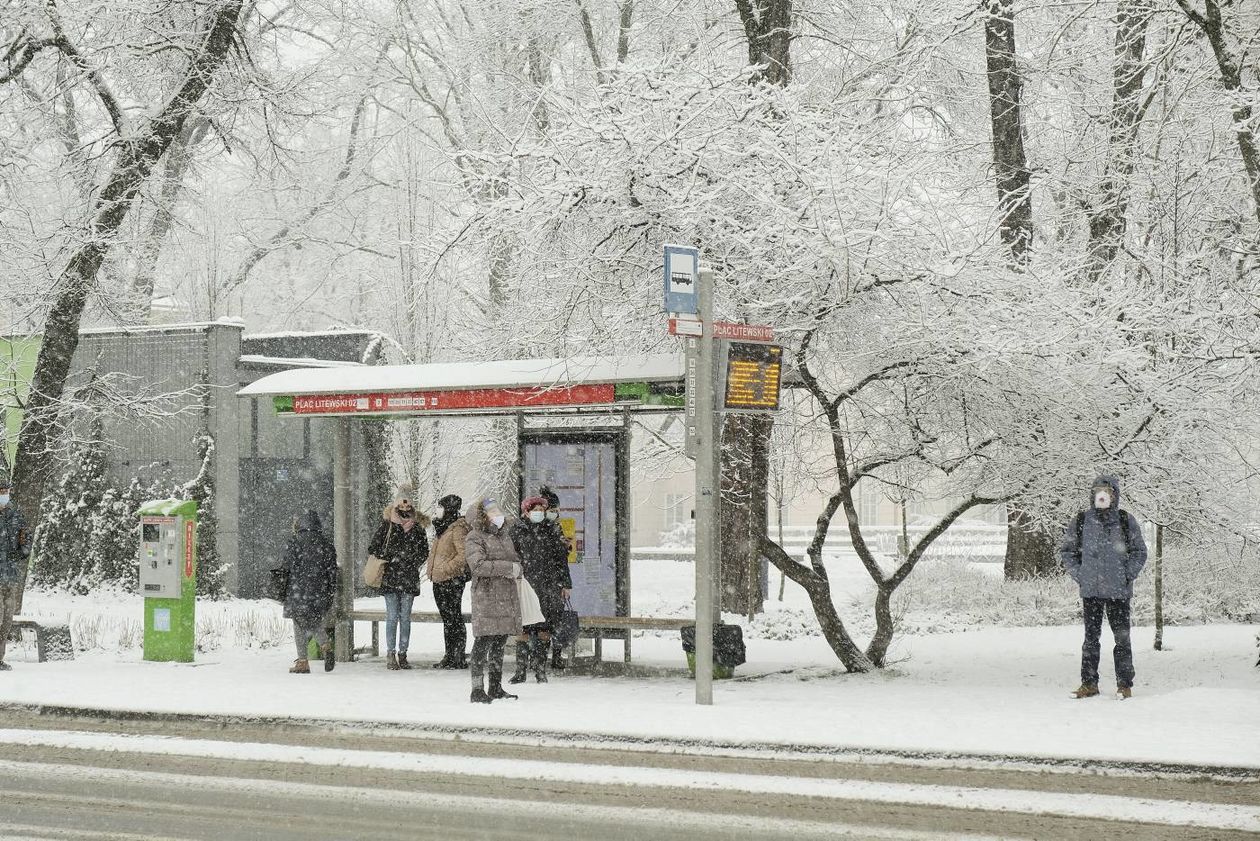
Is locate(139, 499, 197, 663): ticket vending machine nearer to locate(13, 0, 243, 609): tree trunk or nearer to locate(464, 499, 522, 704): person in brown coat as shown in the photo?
locate(13, 0, 243, 609): tree trunk

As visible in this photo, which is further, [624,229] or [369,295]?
[369,295]

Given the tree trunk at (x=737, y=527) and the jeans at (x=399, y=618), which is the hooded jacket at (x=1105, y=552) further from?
the jeans at (x=399, y=618)

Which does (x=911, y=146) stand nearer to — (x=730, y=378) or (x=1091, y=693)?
(x=730, y=378)

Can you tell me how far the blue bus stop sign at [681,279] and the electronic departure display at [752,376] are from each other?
0.53m

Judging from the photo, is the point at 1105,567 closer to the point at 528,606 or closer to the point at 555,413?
the point at 528,606

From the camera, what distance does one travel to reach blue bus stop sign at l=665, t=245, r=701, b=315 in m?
11.1

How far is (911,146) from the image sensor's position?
564 inches

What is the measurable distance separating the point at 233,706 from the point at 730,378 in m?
4.60

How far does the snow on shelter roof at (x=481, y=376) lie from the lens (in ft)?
41.8

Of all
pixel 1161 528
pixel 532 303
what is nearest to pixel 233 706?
pixel 532 303

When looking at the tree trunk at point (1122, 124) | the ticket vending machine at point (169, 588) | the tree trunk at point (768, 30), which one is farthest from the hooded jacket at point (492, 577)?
the tree trunk at point (768, 30)

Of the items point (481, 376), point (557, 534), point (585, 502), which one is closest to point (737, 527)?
point (585, 502)

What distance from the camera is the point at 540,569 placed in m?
13.2

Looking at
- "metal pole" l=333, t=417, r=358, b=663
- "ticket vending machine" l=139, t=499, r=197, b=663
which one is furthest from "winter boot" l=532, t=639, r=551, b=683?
"ticket vending machine" l=139, t=499, r=197, b=663
